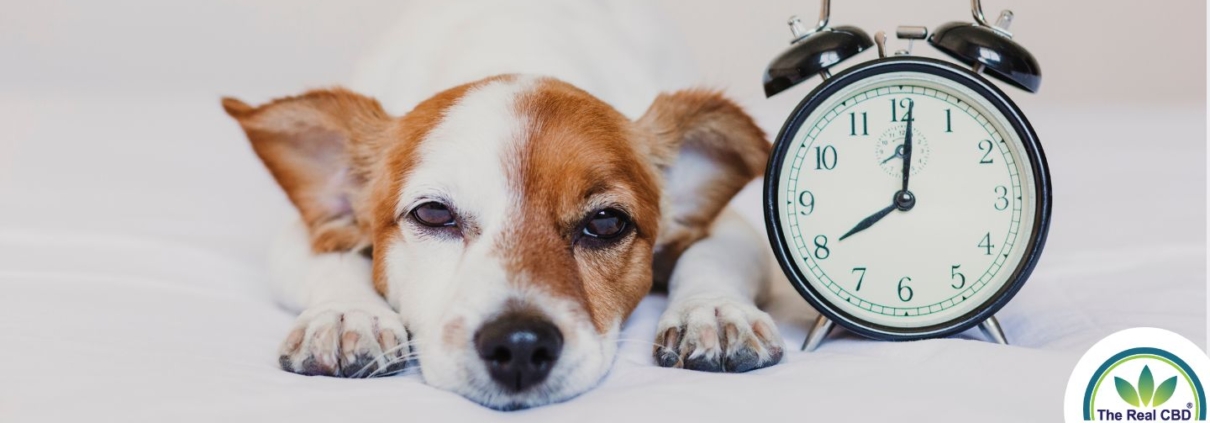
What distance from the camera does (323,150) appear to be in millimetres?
2158

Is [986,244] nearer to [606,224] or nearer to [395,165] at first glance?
[606,224]

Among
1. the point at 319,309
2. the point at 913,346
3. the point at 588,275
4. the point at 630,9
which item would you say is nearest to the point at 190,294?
the point at 319,309

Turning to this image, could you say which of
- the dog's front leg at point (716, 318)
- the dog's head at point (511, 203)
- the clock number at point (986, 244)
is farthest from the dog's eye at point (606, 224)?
the clock number at point (986, 244)

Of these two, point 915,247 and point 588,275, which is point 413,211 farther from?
point 915,247

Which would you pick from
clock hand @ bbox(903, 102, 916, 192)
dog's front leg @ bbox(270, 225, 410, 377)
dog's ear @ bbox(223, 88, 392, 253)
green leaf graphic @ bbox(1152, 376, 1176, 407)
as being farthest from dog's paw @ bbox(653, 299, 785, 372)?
dog's ear @ bbox(223, 88, 392, 253)

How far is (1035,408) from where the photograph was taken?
1.41m

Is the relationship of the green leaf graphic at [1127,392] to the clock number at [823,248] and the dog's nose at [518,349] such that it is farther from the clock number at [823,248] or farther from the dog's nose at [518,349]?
the dog's nose at [518,349]

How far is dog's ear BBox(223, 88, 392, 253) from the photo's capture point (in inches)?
83.2

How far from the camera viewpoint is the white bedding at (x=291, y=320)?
4.59 feet

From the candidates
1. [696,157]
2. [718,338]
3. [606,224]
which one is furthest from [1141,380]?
[696,157]

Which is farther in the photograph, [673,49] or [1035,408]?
[673,49]

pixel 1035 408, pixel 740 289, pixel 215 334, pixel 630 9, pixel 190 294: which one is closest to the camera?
pixel 1035 408

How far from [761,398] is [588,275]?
0.43m

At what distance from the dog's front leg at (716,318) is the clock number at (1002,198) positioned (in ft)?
1.37
